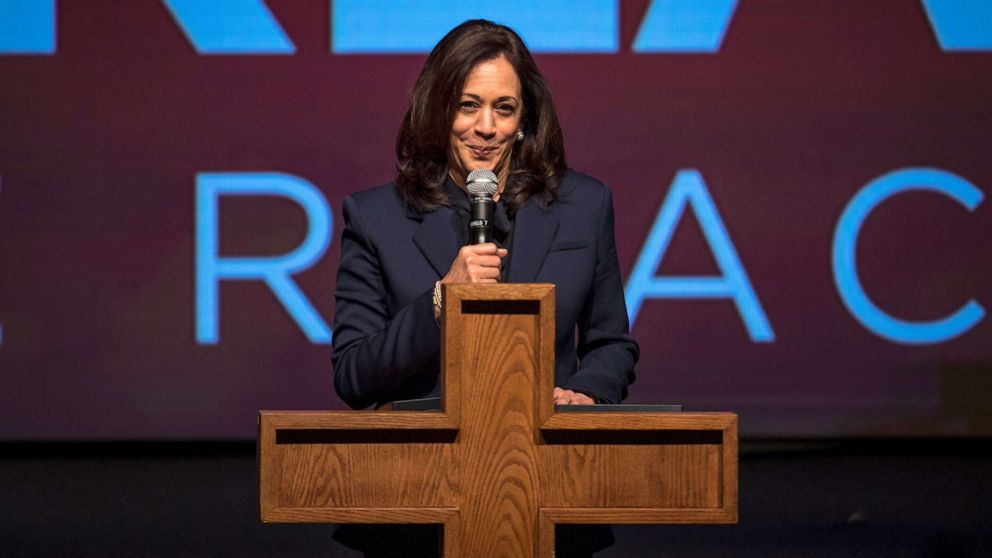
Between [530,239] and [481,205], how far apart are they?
0.85 ft

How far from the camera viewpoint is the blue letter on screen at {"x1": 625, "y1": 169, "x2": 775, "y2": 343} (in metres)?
5.13

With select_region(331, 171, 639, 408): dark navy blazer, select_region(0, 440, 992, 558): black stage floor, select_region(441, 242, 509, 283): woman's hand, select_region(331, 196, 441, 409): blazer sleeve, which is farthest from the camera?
select_region(0, 440, 992, 558): black stage floor

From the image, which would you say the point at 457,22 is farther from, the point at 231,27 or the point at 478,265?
the point at 478,265

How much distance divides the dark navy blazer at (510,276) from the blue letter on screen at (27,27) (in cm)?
360

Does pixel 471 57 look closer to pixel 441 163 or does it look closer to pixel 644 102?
pixel 441 163

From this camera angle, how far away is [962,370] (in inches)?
203

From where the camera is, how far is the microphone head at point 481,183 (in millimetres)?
1723

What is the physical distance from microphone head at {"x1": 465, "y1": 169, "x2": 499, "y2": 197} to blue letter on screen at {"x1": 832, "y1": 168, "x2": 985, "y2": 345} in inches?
143

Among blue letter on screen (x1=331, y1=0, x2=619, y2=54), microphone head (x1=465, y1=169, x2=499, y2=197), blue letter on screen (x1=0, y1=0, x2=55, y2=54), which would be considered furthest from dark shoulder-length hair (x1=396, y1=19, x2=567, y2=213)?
blue letter on screen (x1=0, y1=0, x2=55, y2=54)

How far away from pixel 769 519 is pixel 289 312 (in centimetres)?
197

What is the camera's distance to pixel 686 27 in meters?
5.15

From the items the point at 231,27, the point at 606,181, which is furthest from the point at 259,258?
the point at 606,181

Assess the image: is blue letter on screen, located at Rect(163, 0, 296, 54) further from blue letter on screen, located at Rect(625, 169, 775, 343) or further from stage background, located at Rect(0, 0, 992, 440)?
blue letter on screen, located at Rect(625, 169, 775, 343)

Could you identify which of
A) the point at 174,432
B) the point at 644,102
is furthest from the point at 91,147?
the point at 644,102
